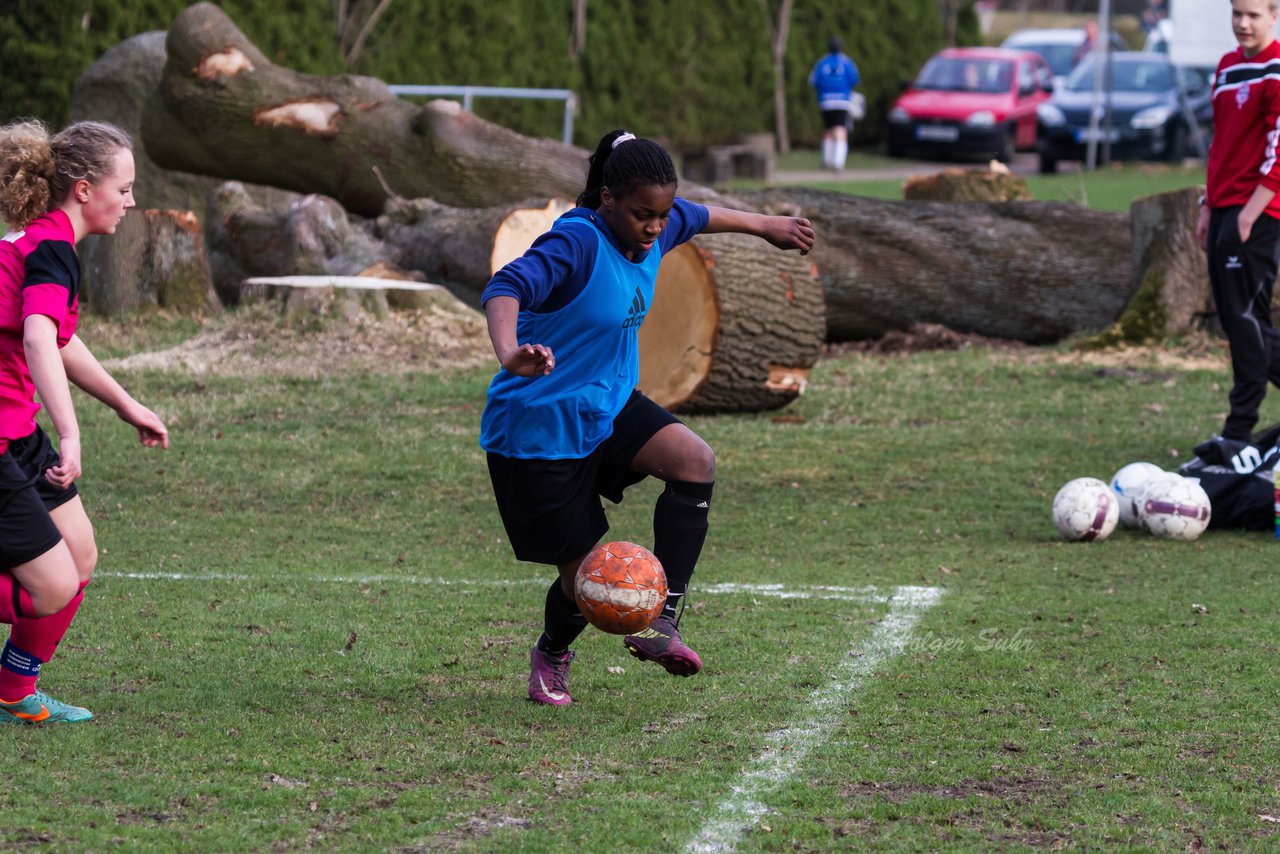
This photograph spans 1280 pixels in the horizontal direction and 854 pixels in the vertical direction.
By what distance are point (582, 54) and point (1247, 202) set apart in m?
18.2

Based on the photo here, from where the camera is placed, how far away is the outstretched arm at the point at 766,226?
5.00m

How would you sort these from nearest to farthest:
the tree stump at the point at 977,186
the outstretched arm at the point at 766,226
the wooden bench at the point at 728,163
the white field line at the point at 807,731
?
the white field line at the point at 807,731 → the outstretched arm at the point at 766,226 → the tree stump at the point at 977,186 → the wooden bench at the point at 728,163

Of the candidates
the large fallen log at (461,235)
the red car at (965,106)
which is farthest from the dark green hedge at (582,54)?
the large fallen log at (461,235)

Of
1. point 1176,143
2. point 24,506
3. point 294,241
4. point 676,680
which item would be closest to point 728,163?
point 1176,143

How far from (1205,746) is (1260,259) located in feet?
14.8

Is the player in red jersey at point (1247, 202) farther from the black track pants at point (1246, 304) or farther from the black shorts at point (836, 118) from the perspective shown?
the black shorts at point (836, 118)

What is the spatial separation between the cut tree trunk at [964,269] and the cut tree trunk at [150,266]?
447 cm

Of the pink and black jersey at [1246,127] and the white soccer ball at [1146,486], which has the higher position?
the pink and black jersey at [1246,127]

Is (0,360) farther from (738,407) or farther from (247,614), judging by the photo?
(738,407)

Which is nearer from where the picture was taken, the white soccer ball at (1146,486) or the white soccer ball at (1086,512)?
the white soccer ball at (1086,512)

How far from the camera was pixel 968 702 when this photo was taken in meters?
4.78

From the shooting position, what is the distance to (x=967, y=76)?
98.3 feet

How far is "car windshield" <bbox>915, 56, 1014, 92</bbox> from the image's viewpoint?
29.8m

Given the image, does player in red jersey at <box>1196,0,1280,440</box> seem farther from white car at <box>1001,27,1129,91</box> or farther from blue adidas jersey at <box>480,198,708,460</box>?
white car at <box>1001,27,1129,91</box>
